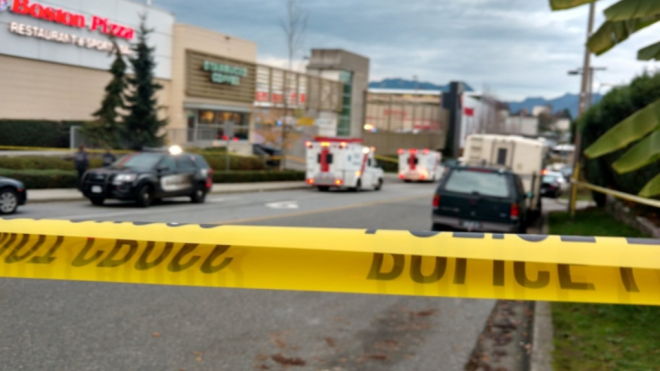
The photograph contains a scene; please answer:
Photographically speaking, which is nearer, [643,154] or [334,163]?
[643,154]

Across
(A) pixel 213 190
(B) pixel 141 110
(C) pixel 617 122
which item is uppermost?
(C) pixel 617 122

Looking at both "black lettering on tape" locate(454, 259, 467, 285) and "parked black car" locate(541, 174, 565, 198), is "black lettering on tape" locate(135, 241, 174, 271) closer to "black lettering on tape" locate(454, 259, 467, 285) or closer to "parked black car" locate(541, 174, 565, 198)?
"black lettering on tape" locate(454, 259, 467, 285)

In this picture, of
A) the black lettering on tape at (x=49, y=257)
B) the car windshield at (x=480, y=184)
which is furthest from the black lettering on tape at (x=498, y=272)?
the car windshield at (x=480, y=184)

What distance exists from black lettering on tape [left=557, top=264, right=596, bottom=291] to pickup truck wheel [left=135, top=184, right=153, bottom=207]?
14596 millimetres

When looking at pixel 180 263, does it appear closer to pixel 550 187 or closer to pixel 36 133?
pixel 36 133

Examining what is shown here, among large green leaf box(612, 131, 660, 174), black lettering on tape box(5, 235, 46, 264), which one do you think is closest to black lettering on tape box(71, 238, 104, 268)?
black lettering on tape box(5, 235, 46, 264)

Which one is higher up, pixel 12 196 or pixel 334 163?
pixel 12 196

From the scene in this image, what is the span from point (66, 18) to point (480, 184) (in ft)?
32.8

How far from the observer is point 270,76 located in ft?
148

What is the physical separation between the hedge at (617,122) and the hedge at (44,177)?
936 centimetres

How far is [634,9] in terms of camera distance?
6086 millimetres

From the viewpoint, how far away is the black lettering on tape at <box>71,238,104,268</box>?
10.6ft

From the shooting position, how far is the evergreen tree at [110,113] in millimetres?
7179

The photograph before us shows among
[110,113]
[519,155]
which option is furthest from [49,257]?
[519,155]
